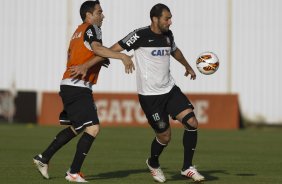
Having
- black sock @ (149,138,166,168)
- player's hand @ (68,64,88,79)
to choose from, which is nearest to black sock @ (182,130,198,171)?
black sock @ (149,138,166,168)

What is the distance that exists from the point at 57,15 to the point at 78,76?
744 inches

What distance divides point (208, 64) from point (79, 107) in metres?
2.20

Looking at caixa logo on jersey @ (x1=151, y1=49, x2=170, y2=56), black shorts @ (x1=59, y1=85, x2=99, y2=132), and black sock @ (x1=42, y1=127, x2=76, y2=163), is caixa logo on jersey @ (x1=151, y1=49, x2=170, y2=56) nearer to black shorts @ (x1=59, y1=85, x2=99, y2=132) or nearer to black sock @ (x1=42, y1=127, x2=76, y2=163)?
black shorts @ (x1=59, y1=85, x2=99, y2=132)

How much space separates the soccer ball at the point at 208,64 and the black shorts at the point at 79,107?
1906 millimetres

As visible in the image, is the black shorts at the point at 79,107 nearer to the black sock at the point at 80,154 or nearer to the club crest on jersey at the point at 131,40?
the black sock at the point at 80,154

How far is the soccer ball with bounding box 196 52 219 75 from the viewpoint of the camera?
13.0 meters

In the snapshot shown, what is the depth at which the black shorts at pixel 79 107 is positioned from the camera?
39.3 feet

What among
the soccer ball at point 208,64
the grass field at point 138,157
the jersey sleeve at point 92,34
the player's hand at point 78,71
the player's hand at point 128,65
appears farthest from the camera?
the soccer ball at point 208,64

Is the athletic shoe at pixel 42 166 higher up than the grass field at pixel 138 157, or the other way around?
the athletic shoe at pixel 42 166

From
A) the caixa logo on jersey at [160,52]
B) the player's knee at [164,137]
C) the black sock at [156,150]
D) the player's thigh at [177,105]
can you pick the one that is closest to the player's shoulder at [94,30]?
the caixa logo on jersey at [160,52]

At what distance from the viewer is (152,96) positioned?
1245 centimetres

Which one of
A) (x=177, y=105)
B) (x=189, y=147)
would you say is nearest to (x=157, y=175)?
(x=189, y=147)

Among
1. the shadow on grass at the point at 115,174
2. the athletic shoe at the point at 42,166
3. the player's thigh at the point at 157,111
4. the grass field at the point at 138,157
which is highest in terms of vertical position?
the player's thigh at the point at 157,111

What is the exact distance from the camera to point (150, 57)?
12344mm
